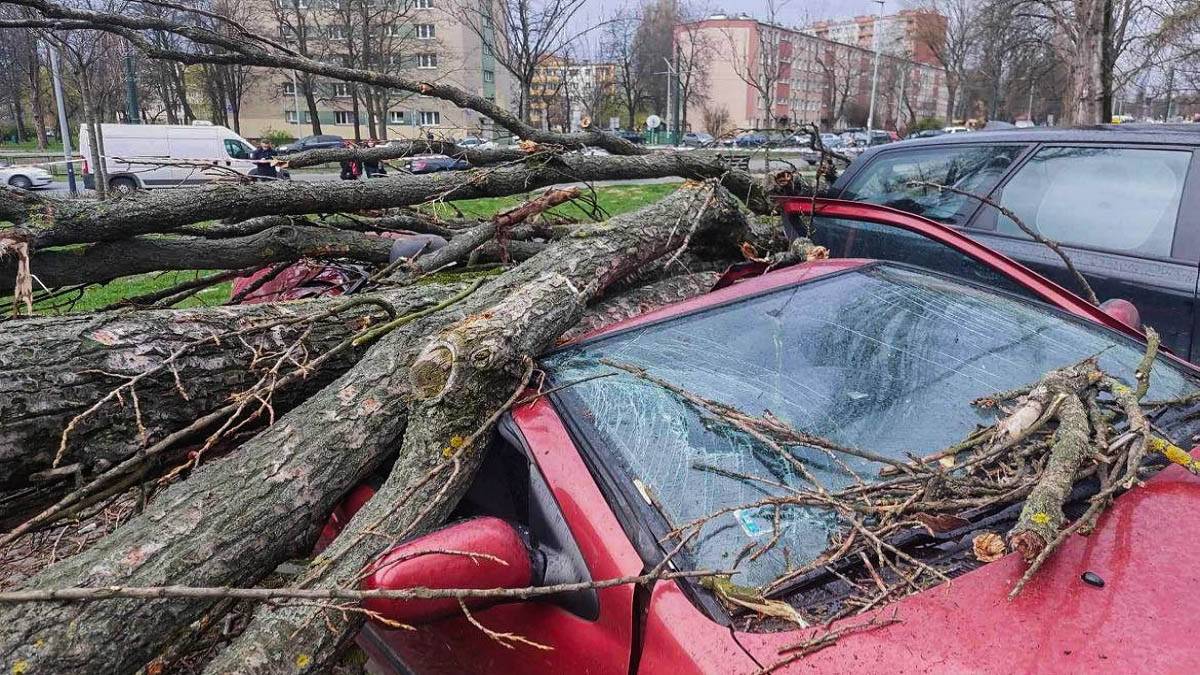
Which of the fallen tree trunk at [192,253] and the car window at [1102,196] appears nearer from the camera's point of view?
the fallen tree trunk at [192,253]

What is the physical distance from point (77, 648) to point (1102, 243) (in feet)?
13.8

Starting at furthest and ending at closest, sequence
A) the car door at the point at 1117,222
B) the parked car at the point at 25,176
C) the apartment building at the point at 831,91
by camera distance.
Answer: the apartment building at the point at 831,91, the parked car at the point at 25,176, the car door at the point at 1117,222

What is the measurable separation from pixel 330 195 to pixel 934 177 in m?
3.49

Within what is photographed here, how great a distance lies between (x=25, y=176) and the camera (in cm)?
2395

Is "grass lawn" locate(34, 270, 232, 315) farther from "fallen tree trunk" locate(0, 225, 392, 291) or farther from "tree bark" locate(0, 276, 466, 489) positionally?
"tree bark" locate(0, 276, 466, 489)

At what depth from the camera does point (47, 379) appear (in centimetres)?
224

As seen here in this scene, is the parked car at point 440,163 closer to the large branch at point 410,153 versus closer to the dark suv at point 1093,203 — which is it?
the large branch at point 410,153

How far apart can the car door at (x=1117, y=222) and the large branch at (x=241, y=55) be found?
2.66 meters

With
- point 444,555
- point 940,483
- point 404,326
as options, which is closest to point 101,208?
point 404,326

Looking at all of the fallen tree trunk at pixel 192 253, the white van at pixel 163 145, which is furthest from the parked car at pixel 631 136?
Answer: the white van at pixel 163 145

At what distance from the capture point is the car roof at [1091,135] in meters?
3.62

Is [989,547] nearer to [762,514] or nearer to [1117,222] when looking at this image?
[762,514]

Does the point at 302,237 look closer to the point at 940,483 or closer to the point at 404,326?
the point at 404,326

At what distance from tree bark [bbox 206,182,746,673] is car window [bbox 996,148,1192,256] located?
2687mm
